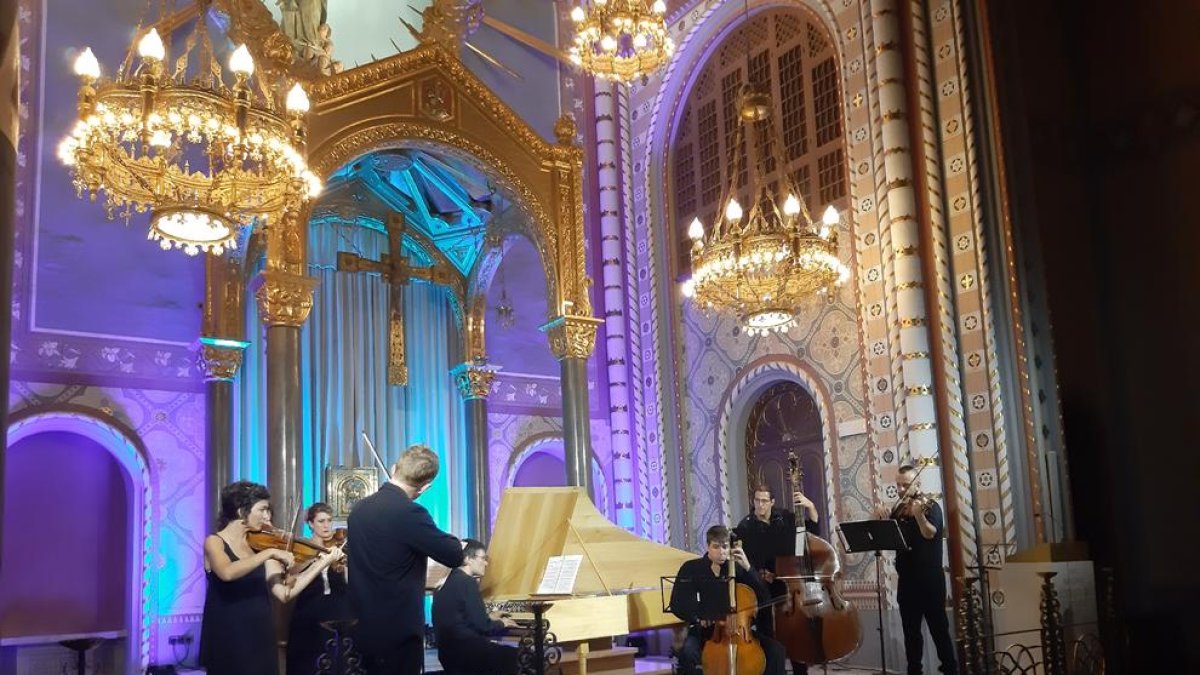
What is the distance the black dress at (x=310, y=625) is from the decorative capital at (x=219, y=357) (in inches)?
207

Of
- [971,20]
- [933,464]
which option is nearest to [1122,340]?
[933,464]

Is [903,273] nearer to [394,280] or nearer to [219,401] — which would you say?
[394,280]

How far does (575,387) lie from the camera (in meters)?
12.5

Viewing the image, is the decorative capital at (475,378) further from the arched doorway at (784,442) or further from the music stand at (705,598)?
the music stand at (705,598)

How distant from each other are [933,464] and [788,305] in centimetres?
206

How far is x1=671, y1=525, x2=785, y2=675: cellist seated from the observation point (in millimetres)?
6863

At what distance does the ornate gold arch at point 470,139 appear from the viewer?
35.7ft

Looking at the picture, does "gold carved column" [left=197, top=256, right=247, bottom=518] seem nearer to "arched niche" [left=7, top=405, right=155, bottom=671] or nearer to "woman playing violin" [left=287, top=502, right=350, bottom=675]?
"arched niche" [left=7, top=405, right=155, bottom=671]

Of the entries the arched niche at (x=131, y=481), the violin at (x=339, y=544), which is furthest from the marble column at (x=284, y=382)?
the violin at (x=339, y=544)

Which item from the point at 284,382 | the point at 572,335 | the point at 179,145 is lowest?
the point at 284,382

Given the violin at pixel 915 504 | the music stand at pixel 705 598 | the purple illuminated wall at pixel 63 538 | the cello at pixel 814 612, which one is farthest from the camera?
the purple illuminated wall at pixel 63 538

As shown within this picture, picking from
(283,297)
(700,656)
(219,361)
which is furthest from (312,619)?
(219,361)

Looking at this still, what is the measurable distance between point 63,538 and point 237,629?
6913mm

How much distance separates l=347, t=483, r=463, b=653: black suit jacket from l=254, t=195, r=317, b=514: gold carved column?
4983 millimetres
